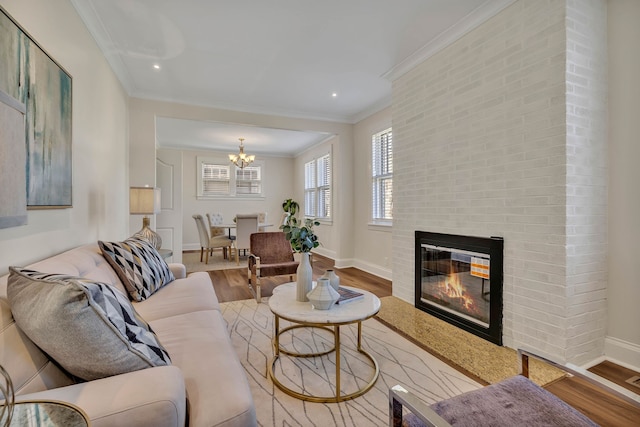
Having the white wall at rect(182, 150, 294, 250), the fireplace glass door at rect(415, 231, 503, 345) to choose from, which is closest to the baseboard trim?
the fireplace glass door at rect(415, 231, 503, 345)

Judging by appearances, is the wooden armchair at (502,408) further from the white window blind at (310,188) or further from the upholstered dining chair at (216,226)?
the white window blind at (310,188)

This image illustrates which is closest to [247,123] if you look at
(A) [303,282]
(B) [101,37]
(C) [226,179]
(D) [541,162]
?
(B) [101,37]

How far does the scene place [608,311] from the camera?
214cm

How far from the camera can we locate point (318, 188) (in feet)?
22.6

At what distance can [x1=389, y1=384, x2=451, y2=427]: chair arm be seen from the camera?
85cm

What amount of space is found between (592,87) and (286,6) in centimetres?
233

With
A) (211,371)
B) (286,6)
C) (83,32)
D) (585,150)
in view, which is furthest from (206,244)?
(585,150)

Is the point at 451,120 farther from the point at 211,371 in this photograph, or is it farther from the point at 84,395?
the point at 84,395

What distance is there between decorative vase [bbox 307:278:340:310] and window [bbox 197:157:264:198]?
6.41m

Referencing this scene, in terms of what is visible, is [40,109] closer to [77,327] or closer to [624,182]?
[77,327]

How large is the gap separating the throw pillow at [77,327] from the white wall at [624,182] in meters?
2.91

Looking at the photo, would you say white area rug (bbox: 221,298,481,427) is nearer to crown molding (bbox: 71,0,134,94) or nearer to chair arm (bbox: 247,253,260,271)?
chair arm (bbox: 247,253,260,271)

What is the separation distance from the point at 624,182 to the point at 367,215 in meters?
3.24

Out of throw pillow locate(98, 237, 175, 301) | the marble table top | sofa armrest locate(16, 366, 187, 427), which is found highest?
throw pillow locate(98, 237, 175, 301)
